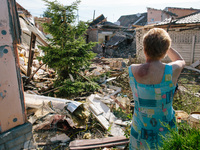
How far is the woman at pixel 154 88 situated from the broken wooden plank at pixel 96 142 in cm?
183

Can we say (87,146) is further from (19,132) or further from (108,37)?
(108,37)

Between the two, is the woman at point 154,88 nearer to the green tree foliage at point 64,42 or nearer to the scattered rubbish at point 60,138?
the scattered rubbish at point 60,138

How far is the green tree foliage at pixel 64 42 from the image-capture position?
244 inches

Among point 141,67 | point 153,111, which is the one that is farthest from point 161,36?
point 153,111

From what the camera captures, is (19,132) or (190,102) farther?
(190,102)

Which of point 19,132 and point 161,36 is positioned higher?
point 161,36

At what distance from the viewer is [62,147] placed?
347 centimetres

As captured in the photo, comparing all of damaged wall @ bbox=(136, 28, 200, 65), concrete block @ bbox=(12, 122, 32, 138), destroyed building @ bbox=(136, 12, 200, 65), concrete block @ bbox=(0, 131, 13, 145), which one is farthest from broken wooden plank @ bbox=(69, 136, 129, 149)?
damaged wall @ bbox=(136, 28, 200, 65)

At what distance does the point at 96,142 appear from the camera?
11.4ft

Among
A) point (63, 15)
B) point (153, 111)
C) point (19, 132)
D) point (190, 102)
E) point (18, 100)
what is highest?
point (63, 15)

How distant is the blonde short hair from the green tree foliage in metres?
4.89

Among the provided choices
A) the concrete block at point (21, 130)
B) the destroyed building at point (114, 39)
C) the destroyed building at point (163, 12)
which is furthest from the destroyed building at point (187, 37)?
the destroyed building at point (163, 12)

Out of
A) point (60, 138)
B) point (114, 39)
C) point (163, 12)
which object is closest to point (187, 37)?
point (60, 138)

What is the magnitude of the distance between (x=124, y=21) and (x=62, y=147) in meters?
37.0
